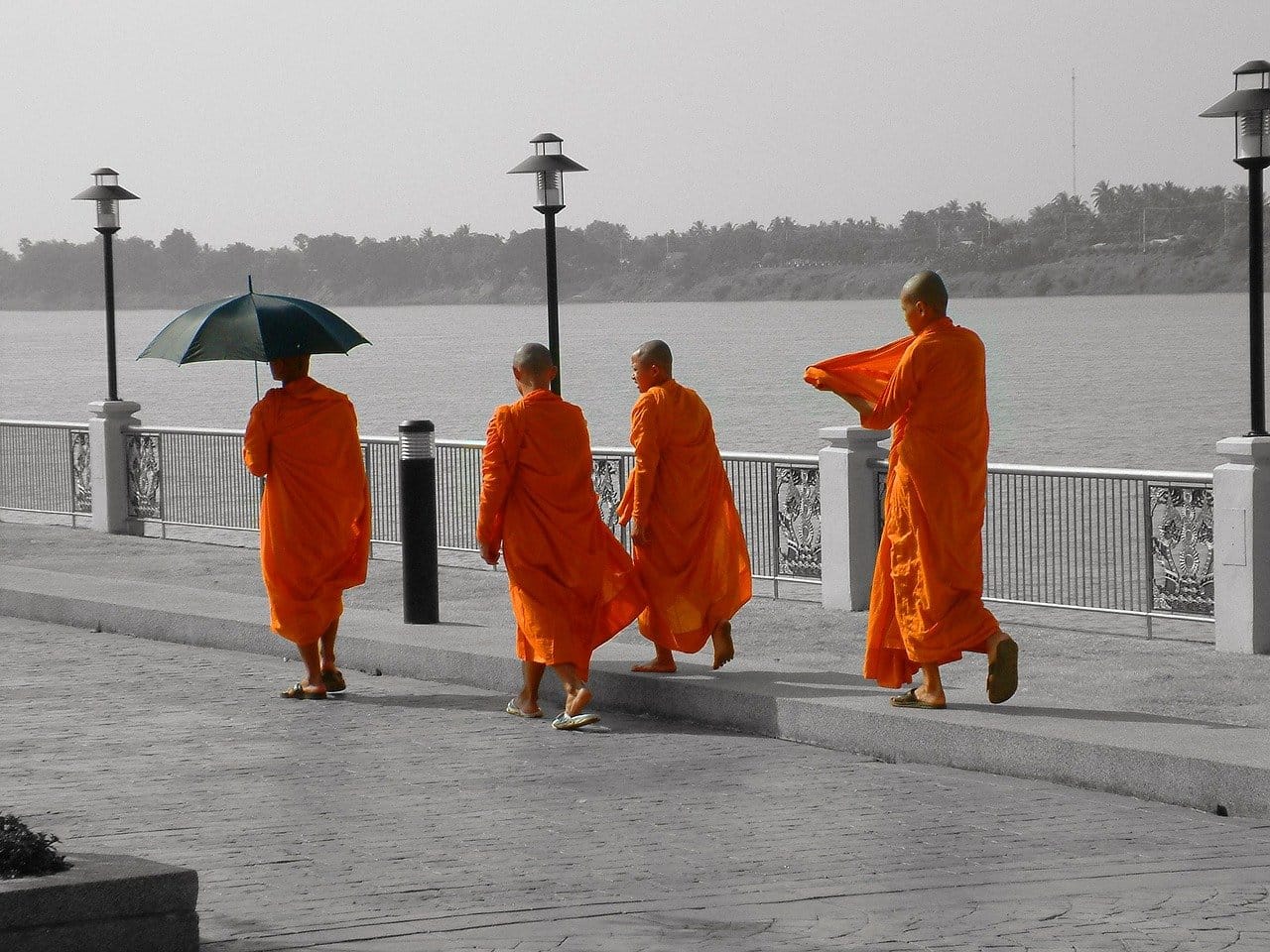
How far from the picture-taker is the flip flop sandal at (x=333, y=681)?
9703 millimetres

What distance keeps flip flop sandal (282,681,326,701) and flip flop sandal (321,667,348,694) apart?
0.09 meters

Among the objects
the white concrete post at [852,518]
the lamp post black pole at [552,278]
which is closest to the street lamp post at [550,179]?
the lamp post black pole at [552,278]

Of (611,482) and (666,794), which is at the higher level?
(611,482)

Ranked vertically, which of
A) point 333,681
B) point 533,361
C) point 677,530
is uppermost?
point 533,361

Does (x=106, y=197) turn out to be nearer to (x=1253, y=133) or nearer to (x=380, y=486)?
(x=380, y=486)

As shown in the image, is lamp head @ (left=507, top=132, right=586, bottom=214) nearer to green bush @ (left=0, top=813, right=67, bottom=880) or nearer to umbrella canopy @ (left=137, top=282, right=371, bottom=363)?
umbrella canopy @ (left=137, top=282, right=371, bottom=363)

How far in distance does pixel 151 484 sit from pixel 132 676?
7580 millimetres

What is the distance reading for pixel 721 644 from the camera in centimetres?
935

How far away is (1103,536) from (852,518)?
4.86 ft

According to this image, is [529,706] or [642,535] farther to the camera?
[642,535]

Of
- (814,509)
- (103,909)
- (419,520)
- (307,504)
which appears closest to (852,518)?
(814,509)

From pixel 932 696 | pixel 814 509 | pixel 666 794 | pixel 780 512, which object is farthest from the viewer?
pixel 780 512

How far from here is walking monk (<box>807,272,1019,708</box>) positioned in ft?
26.1

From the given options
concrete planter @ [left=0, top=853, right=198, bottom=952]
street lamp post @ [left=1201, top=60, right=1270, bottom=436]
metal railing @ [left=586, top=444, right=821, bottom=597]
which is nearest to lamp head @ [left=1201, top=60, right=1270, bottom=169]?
street lamp post @ [left=1201, top=60, right=1270, bottom=436]
